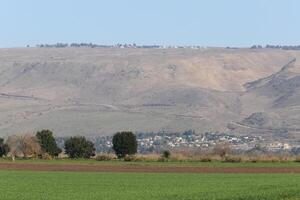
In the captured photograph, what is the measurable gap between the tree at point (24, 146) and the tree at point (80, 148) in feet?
13.9

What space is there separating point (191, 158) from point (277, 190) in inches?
2486

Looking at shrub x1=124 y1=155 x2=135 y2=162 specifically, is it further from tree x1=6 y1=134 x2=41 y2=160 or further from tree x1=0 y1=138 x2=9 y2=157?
tree x1=0 y1=138 x2=9 y2=157

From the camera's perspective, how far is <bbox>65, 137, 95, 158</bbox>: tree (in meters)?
118

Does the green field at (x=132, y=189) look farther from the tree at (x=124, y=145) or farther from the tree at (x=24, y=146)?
the tree at (x=124, y=145)

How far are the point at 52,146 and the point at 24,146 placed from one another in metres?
3.78

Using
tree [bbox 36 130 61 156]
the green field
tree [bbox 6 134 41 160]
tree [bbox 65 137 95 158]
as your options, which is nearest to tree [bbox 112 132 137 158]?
tree [bbox 65 137 95 158]

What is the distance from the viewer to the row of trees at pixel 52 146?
11819cm

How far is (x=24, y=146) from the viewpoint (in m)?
118

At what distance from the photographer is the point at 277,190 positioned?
48.3 metres

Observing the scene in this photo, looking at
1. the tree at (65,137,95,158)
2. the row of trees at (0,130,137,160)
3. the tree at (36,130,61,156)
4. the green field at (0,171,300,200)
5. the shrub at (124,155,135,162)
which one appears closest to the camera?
the green field at (0,171,300,200)

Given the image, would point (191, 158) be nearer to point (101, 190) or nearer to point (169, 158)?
point (169, 158)

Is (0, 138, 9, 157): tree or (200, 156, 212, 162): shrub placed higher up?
(0, 138, 9, 157): tree

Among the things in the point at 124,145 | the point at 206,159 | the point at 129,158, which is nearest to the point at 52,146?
the point at 124,145

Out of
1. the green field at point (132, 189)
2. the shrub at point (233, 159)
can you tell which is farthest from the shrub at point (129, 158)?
the green field at point (132, 189)
